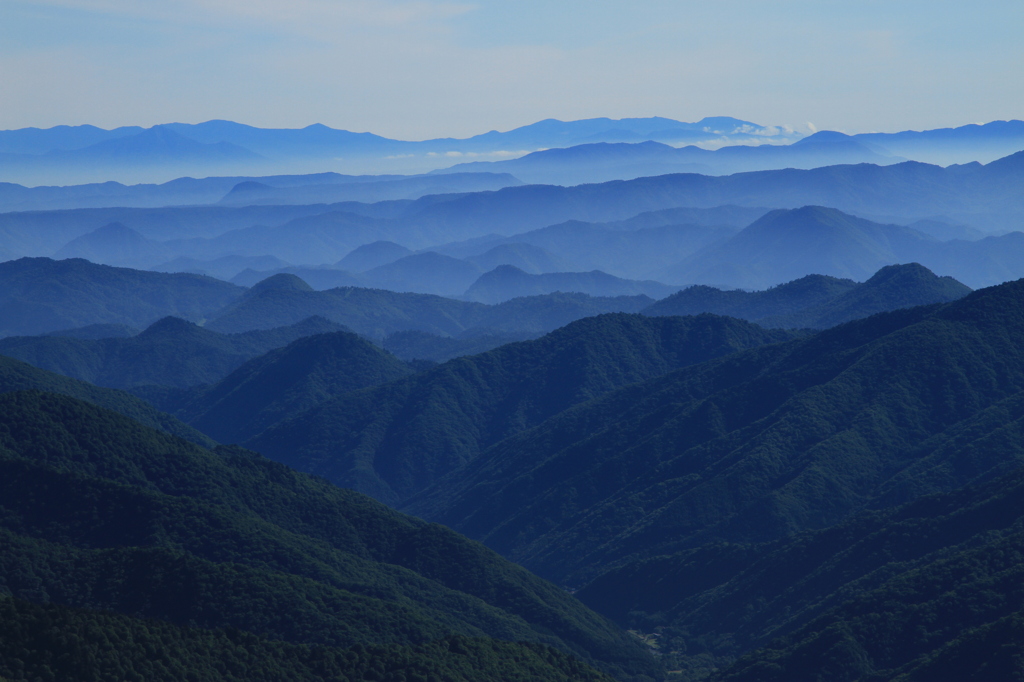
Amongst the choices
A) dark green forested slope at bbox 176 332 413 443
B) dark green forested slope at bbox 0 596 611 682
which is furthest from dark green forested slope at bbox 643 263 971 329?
dark green forested slope at bbox 0 596 611 682

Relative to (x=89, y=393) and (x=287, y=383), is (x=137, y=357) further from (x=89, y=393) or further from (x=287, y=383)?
(x=89, y=393)

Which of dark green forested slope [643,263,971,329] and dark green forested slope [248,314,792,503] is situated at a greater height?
dark green forested slope [643,263,971,329]

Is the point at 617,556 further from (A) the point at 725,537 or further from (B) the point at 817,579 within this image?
(B) the point at 817,579

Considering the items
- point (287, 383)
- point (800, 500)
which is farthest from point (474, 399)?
point (800, 500)

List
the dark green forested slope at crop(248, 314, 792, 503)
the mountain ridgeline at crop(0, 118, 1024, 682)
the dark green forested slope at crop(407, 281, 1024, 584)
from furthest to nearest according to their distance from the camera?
the dark green forested slope at crop(248, 314, 792, 503) → the dark green forested slope at crop(407, 281, 1024, 584) → the mountain ridgeline at crop(0, 118, 1024, 682)

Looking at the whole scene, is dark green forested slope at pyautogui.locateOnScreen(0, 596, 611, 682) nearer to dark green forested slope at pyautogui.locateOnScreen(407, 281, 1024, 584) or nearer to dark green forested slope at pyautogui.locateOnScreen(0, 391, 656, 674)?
dark green forested slope at pyautogui.locateOnScreen(0, 391, 656, 674)

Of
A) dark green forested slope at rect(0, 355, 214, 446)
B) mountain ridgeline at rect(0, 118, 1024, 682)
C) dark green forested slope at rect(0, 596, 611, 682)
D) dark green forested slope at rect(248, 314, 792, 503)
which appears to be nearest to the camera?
dark green forested slope at rect(0, 596, 611, 682)

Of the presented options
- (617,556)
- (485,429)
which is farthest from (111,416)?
(485,429)
